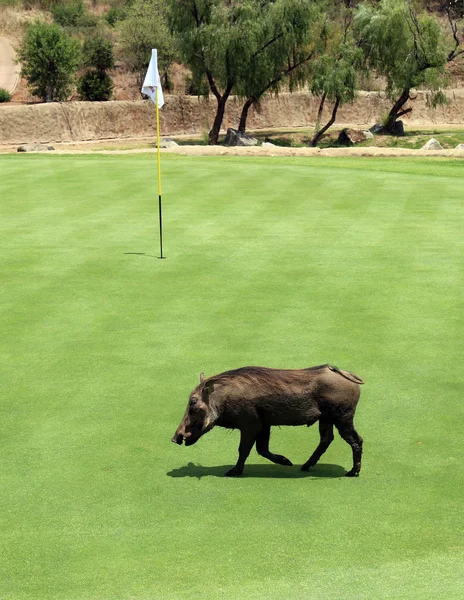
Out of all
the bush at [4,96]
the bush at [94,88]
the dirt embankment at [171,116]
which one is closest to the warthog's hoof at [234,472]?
the dirt embankment at [171,116]

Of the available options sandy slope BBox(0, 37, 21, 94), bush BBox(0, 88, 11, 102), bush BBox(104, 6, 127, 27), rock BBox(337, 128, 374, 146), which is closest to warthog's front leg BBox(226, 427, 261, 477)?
rock BBox(337, 128, 374, 146)

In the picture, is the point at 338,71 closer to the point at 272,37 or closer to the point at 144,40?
the point at 272,37

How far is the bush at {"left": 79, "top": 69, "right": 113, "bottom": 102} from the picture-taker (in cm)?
7369

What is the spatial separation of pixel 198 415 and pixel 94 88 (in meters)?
67.8

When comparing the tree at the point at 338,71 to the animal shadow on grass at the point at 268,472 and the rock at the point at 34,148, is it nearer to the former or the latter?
the rock at the point at 34,148

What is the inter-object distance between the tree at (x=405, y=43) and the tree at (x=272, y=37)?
167 inches

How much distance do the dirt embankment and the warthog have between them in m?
57.7

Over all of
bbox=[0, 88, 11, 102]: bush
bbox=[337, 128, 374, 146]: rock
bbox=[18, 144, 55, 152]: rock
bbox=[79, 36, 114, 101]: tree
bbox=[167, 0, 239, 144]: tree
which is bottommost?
bbox=[337, 128, 374, 146]: rock

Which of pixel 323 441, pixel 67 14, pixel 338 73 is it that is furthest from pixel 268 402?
pixel 67 14

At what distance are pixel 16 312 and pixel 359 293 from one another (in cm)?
554

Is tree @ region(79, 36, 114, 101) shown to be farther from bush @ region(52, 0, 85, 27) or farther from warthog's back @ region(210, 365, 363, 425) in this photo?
warthog's back @ region(210, 365, 363, 425)

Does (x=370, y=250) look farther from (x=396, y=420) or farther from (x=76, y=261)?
(x=396, y=420)

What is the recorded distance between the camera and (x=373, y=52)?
64688mm

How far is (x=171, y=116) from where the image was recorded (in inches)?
2926
